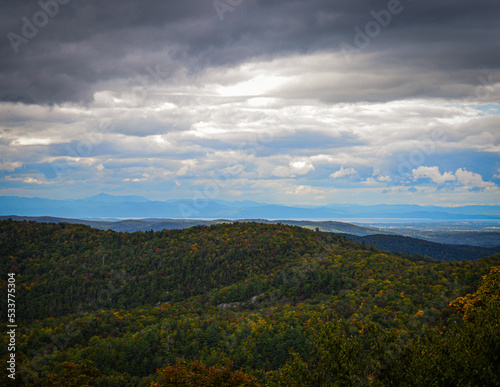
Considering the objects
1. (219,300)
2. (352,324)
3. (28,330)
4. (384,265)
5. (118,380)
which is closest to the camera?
(118,380)

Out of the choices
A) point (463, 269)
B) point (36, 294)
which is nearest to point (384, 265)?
point (463, 269)

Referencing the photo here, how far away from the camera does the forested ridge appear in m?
35.3

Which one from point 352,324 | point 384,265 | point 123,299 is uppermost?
point 384,265

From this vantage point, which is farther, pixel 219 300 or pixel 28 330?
pixel 219 300

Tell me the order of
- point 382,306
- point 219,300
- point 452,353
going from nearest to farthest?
1. point 452,353
2. point 382,306
3. point 219,300

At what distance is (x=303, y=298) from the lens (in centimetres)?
15475

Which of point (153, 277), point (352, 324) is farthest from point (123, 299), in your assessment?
point (352, 324)

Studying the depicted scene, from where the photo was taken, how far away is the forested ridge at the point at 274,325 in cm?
3534

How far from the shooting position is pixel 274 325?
376 ft

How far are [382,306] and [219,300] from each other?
75.3m

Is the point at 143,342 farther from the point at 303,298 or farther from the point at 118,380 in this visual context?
the point at 303,298

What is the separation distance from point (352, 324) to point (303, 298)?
49.8 m

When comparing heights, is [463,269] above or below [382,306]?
above

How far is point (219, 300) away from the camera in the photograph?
542 feet
